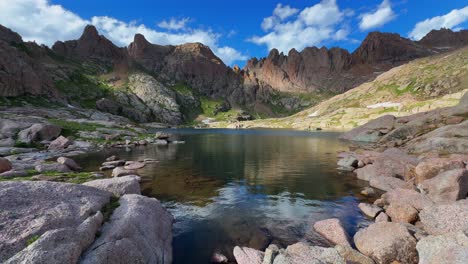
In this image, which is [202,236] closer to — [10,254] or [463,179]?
[10,254]

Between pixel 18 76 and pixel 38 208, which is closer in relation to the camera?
pixel 38 208

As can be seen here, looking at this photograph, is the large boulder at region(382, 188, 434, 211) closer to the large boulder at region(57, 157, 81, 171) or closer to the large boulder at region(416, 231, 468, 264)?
the large boulder at region(416, 231, 468, 264)

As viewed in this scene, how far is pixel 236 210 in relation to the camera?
22.9 m

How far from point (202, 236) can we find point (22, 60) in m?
198

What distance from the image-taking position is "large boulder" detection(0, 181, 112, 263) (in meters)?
10.1

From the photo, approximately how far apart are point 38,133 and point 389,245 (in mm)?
74530

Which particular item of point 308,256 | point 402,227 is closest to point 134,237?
point 308,256

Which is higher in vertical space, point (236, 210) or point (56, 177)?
point (56, 177)

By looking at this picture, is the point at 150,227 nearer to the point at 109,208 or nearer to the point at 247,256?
the point at 109,208

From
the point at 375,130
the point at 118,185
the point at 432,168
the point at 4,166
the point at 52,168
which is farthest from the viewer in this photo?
the point at 375,130

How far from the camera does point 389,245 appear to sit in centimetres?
1403

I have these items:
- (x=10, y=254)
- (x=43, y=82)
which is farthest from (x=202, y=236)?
(x=43, y=82)

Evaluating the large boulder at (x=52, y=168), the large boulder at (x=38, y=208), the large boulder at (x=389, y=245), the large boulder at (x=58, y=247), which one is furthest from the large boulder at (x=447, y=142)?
the large boulder at (x=52, y=168)

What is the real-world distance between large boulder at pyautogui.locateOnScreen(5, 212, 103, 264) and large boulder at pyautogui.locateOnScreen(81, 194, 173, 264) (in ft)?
1.50
